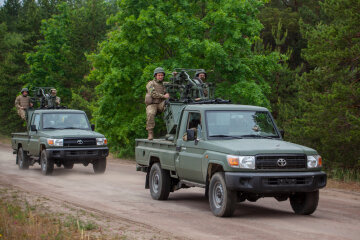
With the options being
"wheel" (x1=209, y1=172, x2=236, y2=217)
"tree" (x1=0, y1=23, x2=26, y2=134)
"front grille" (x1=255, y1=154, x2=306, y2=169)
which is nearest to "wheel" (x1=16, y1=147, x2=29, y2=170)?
"wheel" (x1=209, y1=172, x2=236, y2=217)

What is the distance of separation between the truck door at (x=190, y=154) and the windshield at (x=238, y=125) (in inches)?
12.4

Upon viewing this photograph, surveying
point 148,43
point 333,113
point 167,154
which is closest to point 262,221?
point 167,154

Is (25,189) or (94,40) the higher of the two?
(94,40)

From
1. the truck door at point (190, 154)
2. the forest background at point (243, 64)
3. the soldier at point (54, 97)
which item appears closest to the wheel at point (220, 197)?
the truck door at point (190, 154)

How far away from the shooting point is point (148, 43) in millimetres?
27281

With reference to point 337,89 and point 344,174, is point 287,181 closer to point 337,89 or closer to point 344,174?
point 337,89

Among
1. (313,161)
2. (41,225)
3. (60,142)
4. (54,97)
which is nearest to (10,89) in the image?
(54,97)

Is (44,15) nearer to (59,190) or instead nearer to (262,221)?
(59,190)

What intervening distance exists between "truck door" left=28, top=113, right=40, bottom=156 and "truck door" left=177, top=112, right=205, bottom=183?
9185 mm

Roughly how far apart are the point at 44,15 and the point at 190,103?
52.2 meters

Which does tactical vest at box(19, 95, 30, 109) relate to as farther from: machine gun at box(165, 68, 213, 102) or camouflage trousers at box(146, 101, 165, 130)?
machine gun at box(165, 68, 213, 102)

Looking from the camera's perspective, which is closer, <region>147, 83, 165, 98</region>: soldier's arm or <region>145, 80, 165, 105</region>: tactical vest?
<region>147, 83, 165, 98</region>: soldier's arm

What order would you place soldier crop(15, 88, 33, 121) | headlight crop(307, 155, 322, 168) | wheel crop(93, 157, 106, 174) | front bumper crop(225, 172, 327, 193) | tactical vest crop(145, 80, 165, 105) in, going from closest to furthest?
front bumper crop(225, 172, 327, 193)
headlight crop(307, 155, 322, 168)
tactical vest crop(145, 80, 165, 105)
wheel crop(93, 157, 106, 174)
soldier crop(15, 88, 33, 121)

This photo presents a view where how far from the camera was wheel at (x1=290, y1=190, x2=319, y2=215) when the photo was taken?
428 inches
